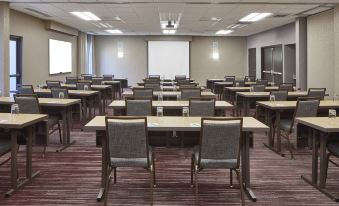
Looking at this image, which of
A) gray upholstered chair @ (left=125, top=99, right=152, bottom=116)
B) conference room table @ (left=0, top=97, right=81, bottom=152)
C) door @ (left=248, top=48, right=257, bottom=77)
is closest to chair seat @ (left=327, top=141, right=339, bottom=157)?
gray upholstered chair @ (left=125, top=99, right=152, bottom=116)

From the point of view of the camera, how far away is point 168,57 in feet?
69.6

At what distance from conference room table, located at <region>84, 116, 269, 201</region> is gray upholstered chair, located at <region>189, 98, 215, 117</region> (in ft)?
3.29

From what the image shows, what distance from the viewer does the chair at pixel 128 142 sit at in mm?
3736

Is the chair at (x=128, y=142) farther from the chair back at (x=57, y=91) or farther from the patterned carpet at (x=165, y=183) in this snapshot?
the chair back at (x=57, y=91)

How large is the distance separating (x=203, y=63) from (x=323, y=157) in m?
17.5

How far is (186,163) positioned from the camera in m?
5.77

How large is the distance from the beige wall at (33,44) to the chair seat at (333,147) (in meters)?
9.22

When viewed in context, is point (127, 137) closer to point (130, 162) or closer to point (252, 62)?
point (130, 162)

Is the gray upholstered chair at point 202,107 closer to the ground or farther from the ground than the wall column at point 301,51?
closer to the ground

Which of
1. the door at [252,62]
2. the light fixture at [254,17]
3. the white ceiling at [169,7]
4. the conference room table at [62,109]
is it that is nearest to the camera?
the conference room table at [62,109]

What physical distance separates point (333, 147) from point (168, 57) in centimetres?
1716

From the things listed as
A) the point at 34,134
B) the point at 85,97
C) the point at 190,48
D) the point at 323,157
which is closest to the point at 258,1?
the point at 85,97

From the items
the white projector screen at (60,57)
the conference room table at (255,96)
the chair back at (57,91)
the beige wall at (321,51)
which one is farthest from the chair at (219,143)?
the white projector screen at (60,57)

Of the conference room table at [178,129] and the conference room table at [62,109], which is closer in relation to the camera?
the conference room table at [178,129]
